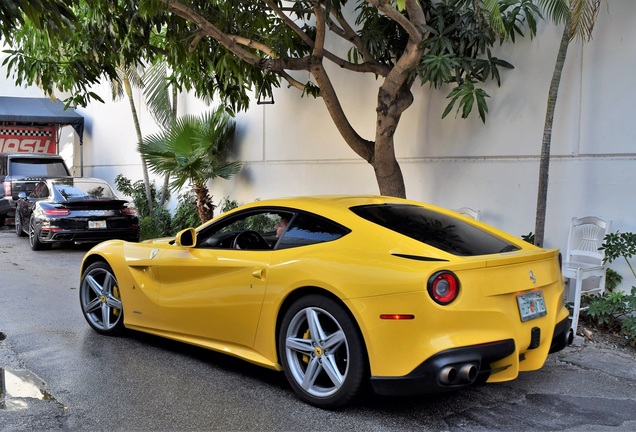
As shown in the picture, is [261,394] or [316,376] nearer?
[316,376]

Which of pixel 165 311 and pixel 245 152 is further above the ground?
pixel 245 152

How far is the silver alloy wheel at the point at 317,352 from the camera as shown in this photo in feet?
13.6

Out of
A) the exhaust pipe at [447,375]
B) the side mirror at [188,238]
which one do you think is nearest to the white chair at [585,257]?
the exhaust pipe at [447,375]

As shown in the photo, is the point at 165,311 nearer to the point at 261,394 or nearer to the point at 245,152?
the point at 261,394

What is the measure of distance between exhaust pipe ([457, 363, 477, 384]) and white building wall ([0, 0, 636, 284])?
151 inches

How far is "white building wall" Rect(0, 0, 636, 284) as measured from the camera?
695 cm

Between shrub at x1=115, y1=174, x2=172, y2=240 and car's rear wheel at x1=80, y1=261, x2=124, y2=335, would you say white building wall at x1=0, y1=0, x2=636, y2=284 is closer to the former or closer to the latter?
shrub at x1=115, y1=174, x2=172, y2=240

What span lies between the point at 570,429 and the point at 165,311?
3.24 metres

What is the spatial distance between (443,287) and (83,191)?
1031 cm

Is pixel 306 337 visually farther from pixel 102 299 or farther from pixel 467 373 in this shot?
pixel 102 299

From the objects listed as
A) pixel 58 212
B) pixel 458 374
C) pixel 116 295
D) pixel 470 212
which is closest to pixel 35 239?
pixel 58 212

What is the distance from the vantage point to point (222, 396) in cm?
454

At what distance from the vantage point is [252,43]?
8.68 meters

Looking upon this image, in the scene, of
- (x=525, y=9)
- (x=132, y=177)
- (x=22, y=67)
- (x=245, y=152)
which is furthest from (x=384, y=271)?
(x=132, y=177)
